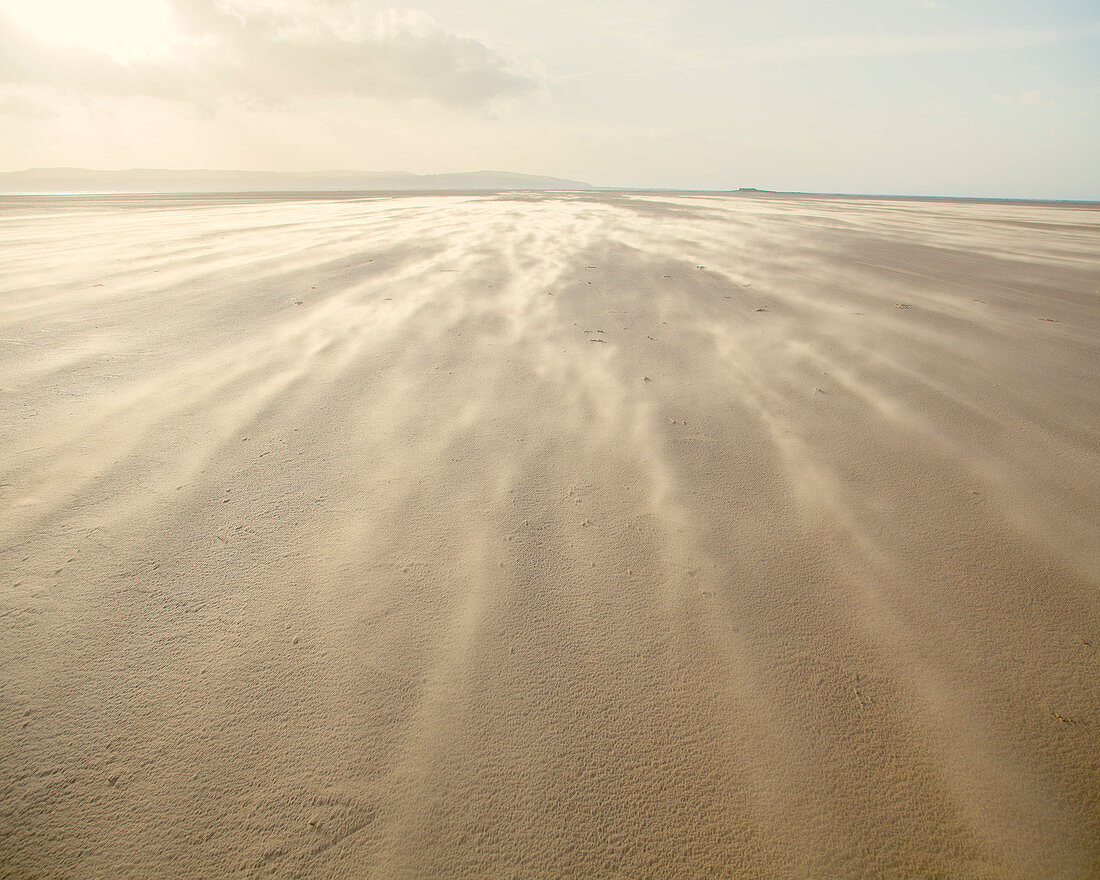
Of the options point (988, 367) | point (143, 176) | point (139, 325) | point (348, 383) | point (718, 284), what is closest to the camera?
point (348, 383)

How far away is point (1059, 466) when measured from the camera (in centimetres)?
201

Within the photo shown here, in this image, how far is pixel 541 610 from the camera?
4.40ft

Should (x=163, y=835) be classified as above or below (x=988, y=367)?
below

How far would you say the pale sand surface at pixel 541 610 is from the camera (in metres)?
0.91

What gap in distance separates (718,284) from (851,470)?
3506 mm

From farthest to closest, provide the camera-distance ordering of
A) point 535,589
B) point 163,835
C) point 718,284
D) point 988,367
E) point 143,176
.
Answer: point 143,176, point 718,284, point 988,367, point 535,589, point 163,835

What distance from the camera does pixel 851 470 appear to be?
→ 1965 mm

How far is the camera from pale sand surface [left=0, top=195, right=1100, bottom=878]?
0.91m

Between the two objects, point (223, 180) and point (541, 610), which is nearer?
point (541, 610)

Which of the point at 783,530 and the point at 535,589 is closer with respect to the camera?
the point at 535,589

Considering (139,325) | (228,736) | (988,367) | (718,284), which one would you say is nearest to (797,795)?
(228,736)

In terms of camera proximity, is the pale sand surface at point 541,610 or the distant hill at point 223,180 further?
the distant hill at point 223,180

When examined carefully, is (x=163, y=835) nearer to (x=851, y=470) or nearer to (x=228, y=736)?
(x=228, y=736)

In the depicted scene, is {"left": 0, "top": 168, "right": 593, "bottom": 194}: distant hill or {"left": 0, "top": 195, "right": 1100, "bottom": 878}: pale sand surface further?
{"left": 0, "top": 168, "right": 593, "bottom": 194}: distant hill
